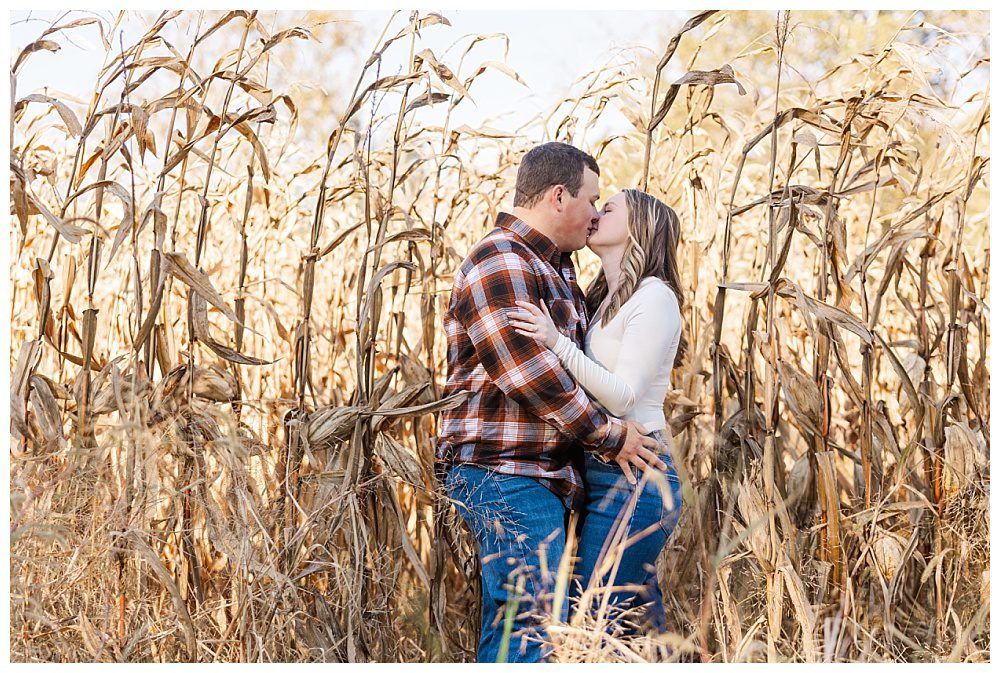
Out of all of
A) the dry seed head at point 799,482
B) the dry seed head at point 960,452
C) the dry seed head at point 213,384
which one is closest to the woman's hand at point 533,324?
the dry seed head at point 213,384

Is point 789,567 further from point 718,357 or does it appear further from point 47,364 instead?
point 47,364

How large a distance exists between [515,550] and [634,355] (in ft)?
1.84

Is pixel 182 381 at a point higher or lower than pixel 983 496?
higher

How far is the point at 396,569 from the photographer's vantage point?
94.7 inches

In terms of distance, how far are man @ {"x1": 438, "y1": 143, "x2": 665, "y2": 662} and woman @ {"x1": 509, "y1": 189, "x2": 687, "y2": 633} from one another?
1.9 inches

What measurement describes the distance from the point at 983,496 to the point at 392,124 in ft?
6.96

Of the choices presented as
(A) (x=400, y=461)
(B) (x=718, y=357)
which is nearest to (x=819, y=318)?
(B) (x=718, y=357)

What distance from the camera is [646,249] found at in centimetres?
227

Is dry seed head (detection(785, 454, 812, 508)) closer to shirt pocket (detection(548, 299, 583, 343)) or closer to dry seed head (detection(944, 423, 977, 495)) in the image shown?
dry seed head (detection(944, 423, 977, 495))

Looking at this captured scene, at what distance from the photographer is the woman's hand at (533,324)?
2041mm

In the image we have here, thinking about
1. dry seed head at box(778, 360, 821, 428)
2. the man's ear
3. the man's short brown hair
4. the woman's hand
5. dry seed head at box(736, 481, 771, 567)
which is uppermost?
the man's short brown hair

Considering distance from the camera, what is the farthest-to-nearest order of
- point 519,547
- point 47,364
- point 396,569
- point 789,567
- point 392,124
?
1. point 47,364
2. point 392,124
3. point 396,569
4. point 789,567
5. point 519,547

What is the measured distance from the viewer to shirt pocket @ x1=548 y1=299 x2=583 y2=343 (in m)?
2.21

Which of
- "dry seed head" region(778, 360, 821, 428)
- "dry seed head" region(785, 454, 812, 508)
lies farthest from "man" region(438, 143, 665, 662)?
"dry seed head" region(785, 454, 812, 508)
